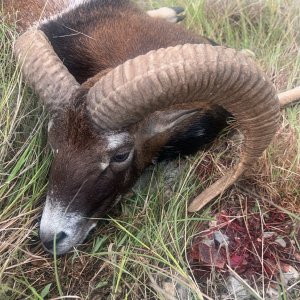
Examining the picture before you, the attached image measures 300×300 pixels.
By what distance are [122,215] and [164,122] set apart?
0.78m

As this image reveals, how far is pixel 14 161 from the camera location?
14.0ft

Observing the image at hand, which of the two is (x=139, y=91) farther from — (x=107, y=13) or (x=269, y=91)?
(x=107, y=13)

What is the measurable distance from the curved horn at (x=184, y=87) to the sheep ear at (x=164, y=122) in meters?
0.36

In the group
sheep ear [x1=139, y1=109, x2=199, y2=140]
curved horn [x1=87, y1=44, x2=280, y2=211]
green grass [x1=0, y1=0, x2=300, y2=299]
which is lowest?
green grass [x1=0, y1=0, x2=300, y2=299]

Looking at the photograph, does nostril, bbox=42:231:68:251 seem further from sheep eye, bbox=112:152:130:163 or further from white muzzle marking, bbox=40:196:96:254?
sheep eye, bbox=112:152:130:163

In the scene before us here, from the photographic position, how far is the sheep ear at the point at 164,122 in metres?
4.00

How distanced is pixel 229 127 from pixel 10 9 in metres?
2.42

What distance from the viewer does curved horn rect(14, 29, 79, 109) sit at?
3.82 meters

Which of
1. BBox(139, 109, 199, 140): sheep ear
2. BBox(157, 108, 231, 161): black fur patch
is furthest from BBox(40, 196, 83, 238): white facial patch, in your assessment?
BBox(157, 108, 231, 161): black fur patch

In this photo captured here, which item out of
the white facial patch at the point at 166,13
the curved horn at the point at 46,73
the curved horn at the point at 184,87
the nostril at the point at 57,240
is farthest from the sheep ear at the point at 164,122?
the white facial patch at the point at 166,13

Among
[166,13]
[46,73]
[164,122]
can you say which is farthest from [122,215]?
[166,13]

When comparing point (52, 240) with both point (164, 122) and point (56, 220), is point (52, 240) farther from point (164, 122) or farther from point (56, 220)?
point (164, 122)

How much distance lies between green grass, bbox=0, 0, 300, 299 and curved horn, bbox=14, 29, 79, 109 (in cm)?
34

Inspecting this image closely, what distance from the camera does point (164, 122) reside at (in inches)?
160
